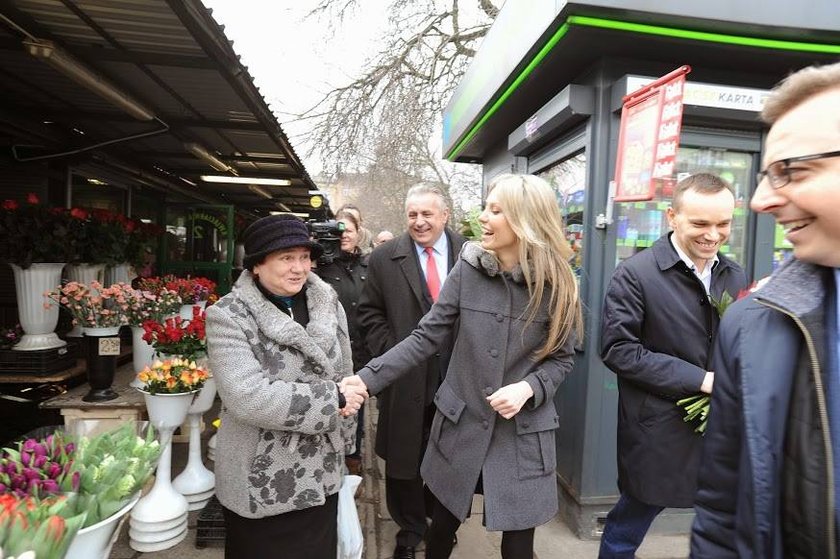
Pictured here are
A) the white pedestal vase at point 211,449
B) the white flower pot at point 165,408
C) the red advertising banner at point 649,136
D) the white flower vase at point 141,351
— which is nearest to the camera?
the red advertising banner at point 649,136

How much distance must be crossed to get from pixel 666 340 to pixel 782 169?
142cm

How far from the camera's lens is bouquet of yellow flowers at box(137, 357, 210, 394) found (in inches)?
119

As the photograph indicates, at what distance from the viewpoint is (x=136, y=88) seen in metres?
4.00

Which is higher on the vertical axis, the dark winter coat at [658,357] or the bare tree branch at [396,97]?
the bare tree branch at [396,97]

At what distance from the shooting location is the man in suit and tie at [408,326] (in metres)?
2.87

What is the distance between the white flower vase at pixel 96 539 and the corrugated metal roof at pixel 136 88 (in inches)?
85.0

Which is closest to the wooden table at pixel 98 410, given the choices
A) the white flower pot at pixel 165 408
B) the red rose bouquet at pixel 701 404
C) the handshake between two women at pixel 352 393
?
the white flower pot at pixel 165 408

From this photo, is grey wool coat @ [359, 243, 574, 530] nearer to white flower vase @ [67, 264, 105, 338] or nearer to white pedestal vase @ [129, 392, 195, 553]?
white pedestal vase @ [129, 392, 195, 553]

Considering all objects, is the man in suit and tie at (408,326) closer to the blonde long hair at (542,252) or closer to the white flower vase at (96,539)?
the blonde long hair at (542,252)

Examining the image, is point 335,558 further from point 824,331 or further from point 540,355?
point 824,331

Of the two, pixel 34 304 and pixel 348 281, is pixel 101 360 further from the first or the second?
pixel 348 281

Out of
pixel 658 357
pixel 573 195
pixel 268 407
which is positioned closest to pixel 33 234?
pixel 268 407

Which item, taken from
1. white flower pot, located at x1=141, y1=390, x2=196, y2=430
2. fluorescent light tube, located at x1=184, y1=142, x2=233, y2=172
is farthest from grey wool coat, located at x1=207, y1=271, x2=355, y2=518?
fluorescent light tube, located at x1=184, y1=142, x2=233, y2=172

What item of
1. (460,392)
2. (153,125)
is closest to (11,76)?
(153,125)
